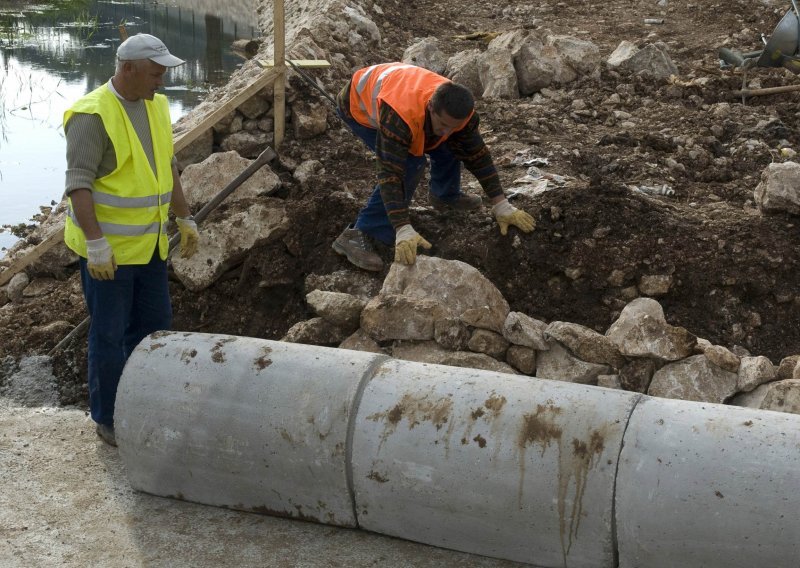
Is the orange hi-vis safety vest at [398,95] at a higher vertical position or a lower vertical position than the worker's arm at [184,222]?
higher

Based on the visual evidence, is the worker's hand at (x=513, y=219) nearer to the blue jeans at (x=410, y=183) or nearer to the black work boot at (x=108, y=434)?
the blue jeans at (x=410, y=183)

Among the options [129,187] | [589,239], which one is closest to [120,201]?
[129,187]

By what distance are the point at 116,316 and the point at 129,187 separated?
569 millimetres

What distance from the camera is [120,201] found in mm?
4082

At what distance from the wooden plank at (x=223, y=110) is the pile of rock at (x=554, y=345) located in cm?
211

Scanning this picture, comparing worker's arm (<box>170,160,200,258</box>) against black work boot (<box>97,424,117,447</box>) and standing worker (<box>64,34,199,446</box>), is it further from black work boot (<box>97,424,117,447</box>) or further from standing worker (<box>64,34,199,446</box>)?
black work boot (<box>97,424,117,447</box>)

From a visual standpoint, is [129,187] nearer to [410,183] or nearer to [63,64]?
[410,183]

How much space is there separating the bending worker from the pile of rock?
1.61 feet

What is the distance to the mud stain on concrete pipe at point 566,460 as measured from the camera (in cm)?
Result: 340

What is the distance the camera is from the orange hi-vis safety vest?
16.1ft

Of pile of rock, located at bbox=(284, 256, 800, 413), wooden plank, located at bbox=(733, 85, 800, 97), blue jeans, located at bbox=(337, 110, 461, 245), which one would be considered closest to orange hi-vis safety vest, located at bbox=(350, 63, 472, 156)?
blue jeans, located at bbox=(337, 110, 461, 245)

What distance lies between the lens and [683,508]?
10.6 feet

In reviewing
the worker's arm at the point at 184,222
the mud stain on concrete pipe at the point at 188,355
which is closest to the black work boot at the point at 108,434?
the mud stain on concrete pipe at the point at 188,355

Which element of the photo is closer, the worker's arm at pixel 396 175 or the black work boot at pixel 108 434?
the black work boot at pixel 108 434
